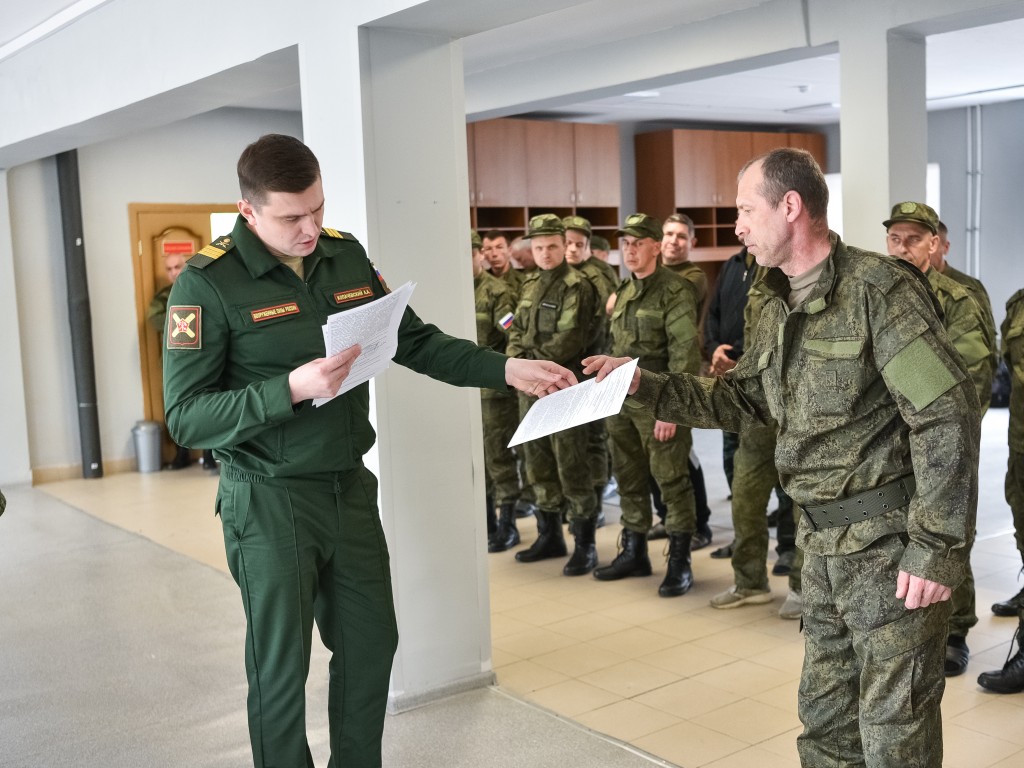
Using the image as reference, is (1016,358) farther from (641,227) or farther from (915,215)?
(641,227)

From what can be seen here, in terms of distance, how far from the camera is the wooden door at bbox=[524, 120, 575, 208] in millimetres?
10742

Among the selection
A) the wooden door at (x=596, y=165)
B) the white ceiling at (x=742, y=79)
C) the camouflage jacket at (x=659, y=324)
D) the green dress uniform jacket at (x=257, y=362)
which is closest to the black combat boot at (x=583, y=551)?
the camouflage jacket at (x=659, y=324)

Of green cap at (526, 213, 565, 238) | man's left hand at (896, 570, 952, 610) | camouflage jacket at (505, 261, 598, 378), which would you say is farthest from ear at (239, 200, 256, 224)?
green cap at (526, 213, 565, 238)

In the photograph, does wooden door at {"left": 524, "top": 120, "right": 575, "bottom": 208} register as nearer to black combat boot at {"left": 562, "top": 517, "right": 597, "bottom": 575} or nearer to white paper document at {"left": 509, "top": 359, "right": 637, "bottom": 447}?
black combat boot at {"left": 562, "top": 517, "right": 597, "bottom": 575}

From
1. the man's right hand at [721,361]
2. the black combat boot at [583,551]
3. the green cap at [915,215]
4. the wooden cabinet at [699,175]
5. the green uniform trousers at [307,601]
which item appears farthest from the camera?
the wooden cabinet at [699,175]

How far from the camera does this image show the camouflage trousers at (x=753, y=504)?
466 cm

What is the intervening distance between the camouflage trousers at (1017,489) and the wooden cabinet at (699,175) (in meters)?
8.13

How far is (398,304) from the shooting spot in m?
2.43

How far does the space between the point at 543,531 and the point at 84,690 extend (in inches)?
101

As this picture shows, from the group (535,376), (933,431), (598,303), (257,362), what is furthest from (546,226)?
(933,431)

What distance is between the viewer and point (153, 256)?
29.8 feet

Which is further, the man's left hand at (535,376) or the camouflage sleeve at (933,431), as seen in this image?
the man's left hand at (535,376)

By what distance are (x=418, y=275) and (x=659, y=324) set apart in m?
1.77

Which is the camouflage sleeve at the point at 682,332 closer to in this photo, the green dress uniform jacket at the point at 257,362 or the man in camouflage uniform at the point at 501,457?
the man in camouflage uniform at the point at 501,457
